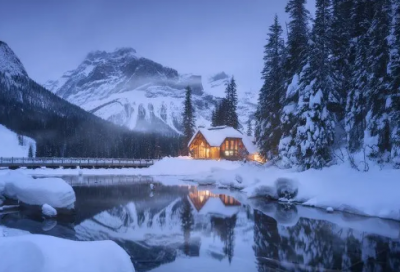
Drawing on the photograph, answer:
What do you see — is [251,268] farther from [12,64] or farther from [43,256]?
[12,64]

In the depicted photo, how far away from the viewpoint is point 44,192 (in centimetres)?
1800

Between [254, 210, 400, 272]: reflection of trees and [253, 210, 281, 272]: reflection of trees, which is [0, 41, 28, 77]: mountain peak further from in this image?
[254, 210, 400, 272]: reflection of trees

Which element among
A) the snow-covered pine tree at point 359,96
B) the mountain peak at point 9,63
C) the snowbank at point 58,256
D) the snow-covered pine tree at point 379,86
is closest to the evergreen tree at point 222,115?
the snow-covered pine tree at point 359,96

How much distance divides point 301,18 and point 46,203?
3067 centimetres

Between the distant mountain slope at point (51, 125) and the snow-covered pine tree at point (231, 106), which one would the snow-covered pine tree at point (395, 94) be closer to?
the snow-covered pine tree at point (231, 106)

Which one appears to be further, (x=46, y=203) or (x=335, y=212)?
(x=335, y=212)

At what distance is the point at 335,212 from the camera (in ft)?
64.8

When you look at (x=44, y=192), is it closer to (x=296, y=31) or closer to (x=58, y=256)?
(x=58, y=256)

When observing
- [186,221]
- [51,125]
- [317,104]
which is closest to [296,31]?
[317,104]

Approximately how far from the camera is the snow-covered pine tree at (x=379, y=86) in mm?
22031

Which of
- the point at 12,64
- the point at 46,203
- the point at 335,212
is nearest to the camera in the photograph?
the point at 46,203

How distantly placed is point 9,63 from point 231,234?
15673cm

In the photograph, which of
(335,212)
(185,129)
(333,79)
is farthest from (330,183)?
(185,129)

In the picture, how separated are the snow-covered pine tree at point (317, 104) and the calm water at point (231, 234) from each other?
705cm
